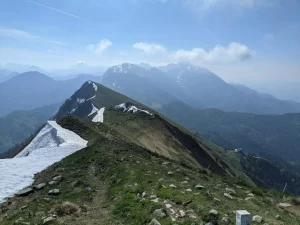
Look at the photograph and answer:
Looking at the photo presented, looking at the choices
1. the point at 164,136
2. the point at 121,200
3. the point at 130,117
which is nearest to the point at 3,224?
the point at 121,200

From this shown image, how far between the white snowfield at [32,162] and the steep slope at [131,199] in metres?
1.58

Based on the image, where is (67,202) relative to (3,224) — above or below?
above

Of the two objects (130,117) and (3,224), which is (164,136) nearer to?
(130,117)

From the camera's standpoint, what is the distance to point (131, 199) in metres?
19.7

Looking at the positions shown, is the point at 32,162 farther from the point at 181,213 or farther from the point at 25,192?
the point at 181,213

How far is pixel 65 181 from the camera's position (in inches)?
1017

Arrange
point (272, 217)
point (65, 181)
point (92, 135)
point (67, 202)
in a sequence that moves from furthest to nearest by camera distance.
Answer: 1. point (92, 135)
2. point (65, 181)
3. point (67, 202)
4. point (272, 217)

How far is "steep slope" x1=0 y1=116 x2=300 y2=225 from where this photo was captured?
55.1 feet

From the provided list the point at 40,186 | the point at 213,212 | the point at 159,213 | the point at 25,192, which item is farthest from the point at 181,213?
the point at 25,192

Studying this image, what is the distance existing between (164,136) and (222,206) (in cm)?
7551

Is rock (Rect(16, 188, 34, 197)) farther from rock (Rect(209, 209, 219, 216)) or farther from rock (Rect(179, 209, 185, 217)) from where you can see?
rock (Rect(209, 209, 219, 216))

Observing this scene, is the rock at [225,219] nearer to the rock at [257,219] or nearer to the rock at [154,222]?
the rock at [257,219]

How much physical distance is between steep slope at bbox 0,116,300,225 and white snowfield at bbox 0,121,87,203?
5.17 feet

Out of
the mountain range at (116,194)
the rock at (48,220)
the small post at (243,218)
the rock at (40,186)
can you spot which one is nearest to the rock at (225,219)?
the mountain range at (116,194)
